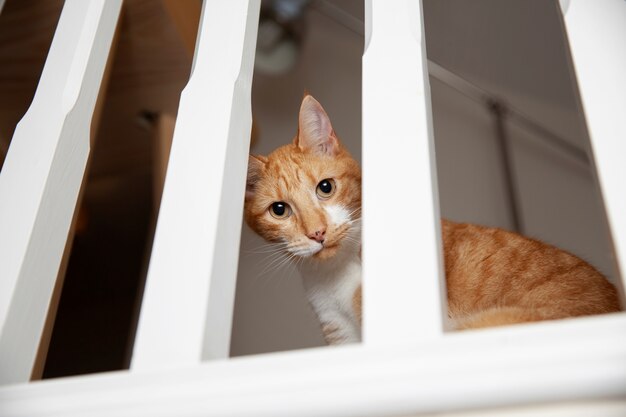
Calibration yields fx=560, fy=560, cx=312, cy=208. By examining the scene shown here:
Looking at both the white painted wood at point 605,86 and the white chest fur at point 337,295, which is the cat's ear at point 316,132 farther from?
the white painted wood at point 605,86

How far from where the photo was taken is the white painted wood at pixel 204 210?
2.08 feet

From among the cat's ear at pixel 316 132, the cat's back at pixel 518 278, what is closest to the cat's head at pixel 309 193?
the cat's ear at pixel 316 132

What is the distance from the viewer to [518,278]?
0.98m

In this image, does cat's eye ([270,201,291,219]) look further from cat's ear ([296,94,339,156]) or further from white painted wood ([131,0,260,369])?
white painted wood ([131,0,260,369])

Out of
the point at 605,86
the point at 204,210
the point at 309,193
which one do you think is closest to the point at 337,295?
the point at 309,193

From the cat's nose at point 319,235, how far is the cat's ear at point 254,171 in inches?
11.2

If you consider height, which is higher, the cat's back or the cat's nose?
the cat's nose

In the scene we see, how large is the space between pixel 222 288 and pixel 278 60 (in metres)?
1.82

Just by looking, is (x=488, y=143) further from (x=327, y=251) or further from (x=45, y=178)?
(x=45, y=178)

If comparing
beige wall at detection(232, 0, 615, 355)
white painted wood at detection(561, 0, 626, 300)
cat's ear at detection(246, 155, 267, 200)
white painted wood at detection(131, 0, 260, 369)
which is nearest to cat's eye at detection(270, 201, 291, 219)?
cat's ear at detection(246, 155, 267, 200)

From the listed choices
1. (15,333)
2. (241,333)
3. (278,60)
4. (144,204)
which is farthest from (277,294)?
(15,333)

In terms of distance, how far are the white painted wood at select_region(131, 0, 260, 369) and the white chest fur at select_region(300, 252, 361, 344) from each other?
51 centimetres

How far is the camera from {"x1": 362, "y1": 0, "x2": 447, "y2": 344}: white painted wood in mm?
586

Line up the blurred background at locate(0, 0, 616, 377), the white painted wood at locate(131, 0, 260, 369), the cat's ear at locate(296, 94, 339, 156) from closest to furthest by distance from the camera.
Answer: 1. the white painted wood at locate(131, 0, 260, 369)
2. the cat's ear at locate(296, 94, 339, 156)
3. the blurred background at locate(0, 0, 616, 377)
